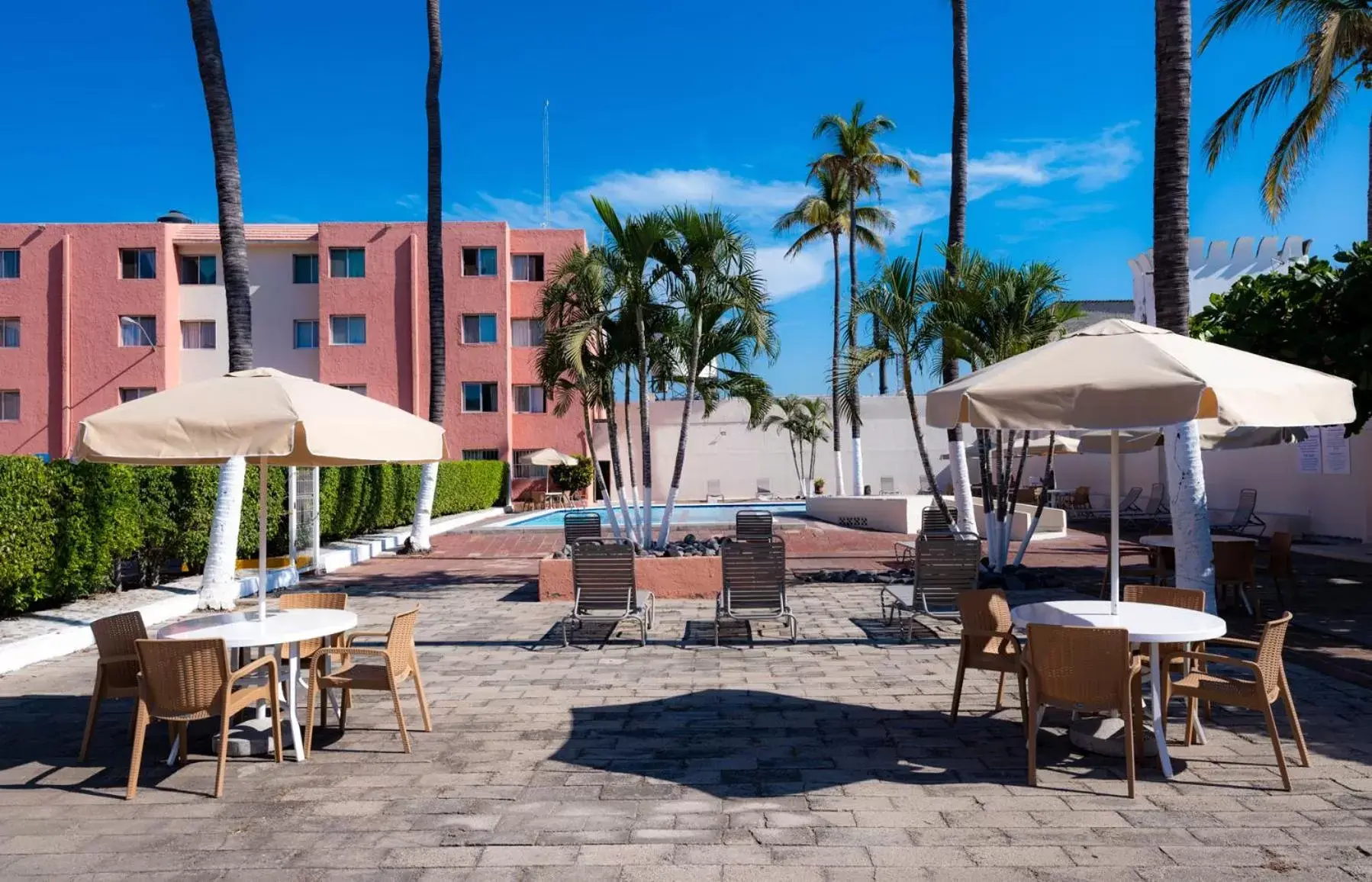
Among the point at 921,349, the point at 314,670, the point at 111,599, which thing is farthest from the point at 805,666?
the point at 111,599

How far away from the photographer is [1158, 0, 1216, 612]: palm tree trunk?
27.2ft

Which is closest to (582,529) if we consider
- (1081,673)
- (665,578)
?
(665,578)

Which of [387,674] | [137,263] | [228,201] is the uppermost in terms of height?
[137,263]

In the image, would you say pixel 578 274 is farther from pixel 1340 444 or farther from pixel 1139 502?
pixel 1139 502

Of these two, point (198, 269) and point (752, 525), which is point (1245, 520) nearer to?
point (752, 525)

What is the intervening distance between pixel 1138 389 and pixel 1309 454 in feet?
50.6

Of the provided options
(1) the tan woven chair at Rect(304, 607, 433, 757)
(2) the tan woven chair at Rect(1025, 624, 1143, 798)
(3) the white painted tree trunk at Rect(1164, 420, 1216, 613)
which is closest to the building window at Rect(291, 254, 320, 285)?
(1) the tan woven chair at Rect(304, 607, 433, 757)

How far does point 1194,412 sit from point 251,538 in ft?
44.2

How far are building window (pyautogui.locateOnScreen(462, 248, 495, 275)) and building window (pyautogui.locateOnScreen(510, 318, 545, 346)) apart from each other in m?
2.16

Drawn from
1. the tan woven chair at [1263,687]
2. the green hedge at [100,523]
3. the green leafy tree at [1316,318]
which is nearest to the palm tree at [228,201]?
the green hedge at [100,523]

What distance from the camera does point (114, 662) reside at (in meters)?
5.23

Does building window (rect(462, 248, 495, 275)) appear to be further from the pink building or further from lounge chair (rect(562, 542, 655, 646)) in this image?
lounge chair (rect(562, 542, 655, 646))

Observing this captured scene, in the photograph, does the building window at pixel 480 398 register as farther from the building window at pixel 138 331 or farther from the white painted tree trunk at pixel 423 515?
the white painted tree trunk at pixel 423 515

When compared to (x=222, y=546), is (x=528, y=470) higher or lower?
higher
